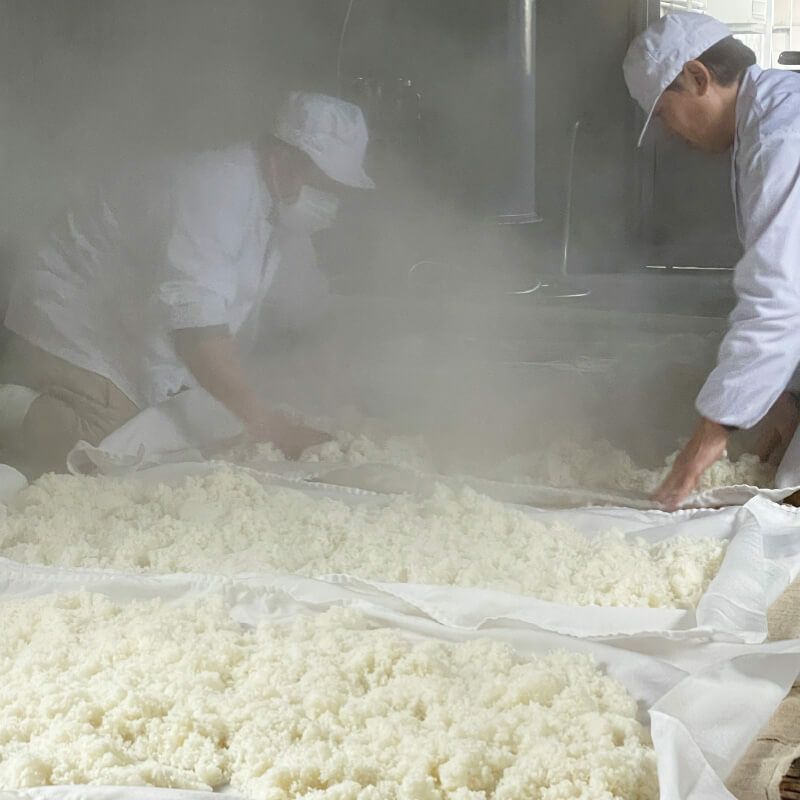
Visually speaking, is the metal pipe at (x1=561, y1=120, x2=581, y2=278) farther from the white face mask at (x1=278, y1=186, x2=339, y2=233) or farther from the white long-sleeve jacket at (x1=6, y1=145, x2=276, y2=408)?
the white long-sleeve jacket at (x1=6, y1=145, x2=276, y2=408)

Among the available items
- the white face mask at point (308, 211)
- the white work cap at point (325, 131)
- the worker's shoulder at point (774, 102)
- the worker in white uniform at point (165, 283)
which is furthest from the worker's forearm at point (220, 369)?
the worker's shoulder at point (774, 102)

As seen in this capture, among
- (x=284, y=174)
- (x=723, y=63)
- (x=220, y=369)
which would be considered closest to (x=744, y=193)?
(x=723, y=63)

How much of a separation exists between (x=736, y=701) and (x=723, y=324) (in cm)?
149

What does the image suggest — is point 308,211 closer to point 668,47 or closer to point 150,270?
point 150,270

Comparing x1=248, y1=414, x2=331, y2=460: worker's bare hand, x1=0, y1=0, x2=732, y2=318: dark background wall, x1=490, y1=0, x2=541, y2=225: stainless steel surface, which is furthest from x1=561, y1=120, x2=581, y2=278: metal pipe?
x1=248, y1=414, x2=331, y2=460: worker's bare hand

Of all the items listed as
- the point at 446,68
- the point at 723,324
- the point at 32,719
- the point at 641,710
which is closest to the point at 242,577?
the point at 32,719

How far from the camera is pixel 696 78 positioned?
1854mm

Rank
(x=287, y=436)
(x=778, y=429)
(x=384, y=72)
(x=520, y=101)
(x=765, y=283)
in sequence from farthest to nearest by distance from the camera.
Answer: (x=384, y=72), (x=520, y=101), (x=287, y=436), (x=778, y=429), (x=765, y=283)

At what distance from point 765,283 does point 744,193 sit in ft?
0.62

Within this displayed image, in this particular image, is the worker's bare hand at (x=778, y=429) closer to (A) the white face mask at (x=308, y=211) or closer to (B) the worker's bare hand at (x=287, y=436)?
(B) the worker's bare hand at (x=287, y=436)

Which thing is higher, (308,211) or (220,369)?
(308,211)

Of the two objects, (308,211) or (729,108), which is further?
(308,211)

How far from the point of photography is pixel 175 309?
6.68 ft

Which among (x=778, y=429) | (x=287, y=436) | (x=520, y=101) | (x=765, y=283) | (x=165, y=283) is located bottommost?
(x=287, y=436)
